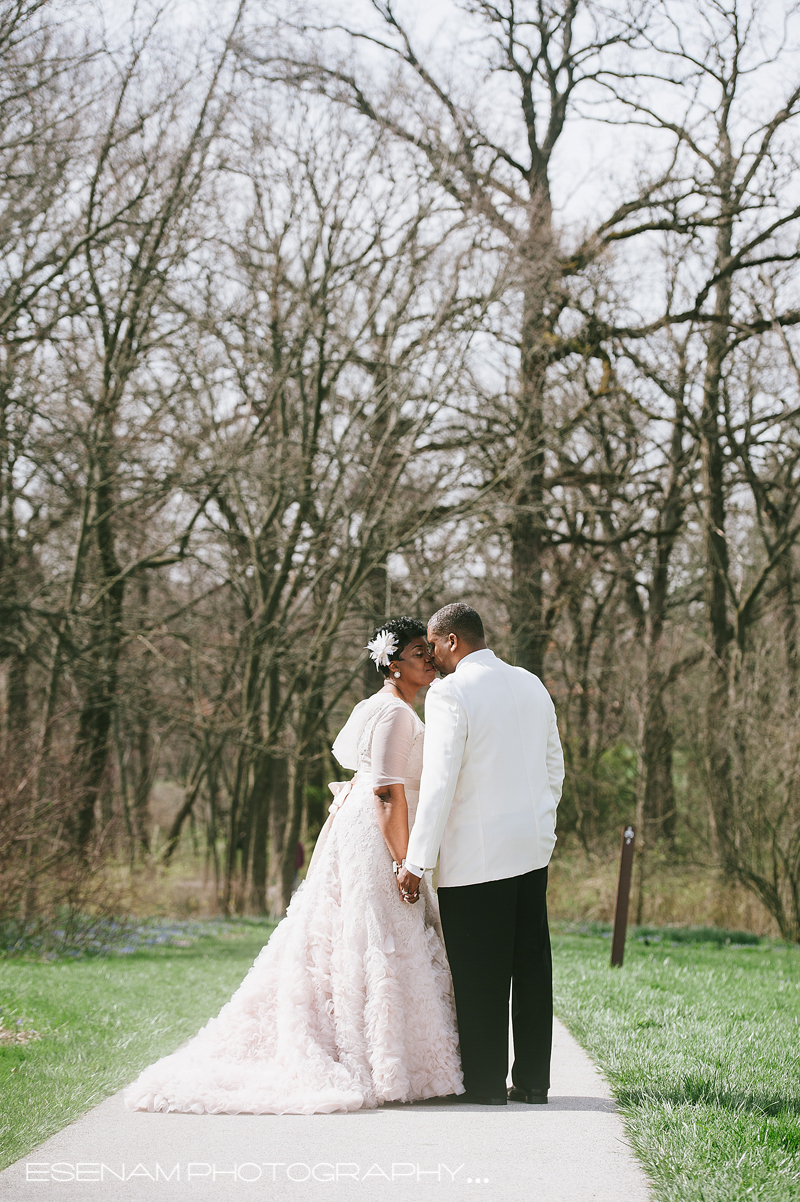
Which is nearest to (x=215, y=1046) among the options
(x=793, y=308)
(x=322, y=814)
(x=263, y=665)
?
(x=263, y=665)

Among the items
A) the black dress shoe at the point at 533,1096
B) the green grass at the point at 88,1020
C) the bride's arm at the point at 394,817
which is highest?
the bride's arm at the point at 394,817

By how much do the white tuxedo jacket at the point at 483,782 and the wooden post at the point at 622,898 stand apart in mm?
4689

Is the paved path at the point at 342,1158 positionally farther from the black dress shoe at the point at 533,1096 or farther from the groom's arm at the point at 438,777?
the groom's arm at the point at 438,777

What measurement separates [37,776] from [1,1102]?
799 centimetres

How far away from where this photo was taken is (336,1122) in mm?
4152

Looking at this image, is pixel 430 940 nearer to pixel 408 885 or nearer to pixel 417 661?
pixel 408 885

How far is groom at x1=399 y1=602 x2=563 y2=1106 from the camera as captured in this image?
15.3ft

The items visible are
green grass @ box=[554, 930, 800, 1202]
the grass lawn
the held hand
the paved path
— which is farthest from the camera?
the held hand

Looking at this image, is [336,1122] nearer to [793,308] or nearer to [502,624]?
[502,624]

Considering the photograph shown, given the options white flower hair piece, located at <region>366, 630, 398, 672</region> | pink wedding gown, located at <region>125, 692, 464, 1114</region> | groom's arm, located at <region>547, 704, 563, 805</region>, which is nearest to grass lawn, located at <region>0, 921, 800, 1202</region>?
pink wedding gown, located at <region>125, 692, 464, 1114</region>

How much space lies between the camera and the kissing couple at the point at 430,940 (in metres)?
4.60

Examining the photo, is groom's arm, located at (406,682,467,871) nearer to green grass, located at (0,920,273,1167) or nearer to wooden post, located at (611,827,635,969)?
green grass, located at (0,920,273,1167)

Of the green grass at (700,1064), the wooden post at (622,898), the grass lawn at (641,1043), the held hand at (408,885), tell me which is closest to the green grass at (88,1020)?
the grass lawn at (641,1043)

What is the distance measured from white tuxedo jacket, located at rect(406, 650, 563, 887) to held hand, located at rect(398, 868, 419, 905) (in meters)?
0.10
